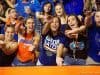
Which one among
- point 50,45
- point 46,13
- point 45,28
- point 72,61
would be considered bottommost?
point 72,61

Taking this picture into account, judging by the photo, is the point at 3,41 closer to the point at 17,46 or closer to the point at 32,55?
the point at 17,46

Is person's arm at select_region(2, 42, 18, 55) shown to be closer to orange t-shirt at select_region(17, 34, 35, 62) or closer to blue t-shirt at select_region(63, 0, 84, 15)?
orange t-shirt at select_region(17, 34, 35, 62)

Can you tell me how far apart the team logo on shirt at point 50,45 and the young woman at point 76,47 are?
0.09m

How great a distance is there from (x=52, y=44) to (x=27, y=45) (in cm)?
18

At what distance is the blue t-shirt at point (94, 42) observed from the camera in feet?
4.66

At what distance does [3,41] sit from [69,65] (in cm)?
50

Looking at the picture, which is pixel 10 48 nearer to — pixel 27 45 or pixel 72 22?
pixel 27 45

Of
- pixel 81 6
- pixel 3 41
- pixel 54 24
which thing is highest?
pixel 81 6

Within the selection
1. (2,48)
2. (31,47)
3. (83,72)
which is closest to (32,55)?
(31,47)

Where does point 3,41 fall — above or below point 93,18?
below

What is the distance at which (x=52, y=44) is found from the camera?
1.46m

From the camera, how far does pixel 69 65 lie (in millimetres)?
1432

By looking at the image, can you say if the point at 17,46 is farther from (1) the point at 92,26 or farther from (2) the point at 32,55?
(1) the point at 92,26

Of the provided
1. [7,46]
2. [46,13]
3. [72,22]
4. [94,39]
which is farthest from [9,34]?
[94,39]
